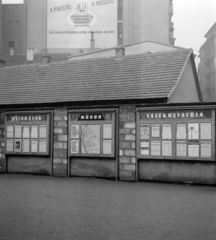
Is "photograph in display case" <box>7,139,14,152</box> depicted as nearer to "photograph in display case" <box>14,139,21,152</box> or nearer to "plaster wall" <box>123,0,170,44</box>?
"photograph in display case" <box>14,139,21,152</box>

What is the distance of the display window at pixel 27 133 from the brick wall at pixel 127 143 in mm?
3074

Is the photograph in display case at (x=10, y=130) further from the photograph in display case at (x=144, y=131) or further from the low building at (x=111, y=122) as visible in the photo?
the photograph in display case at (x=144, y=131)

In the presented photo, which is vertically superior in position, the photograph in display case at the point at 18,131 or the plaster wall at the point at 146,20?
the plaster wall at the point at 146,20

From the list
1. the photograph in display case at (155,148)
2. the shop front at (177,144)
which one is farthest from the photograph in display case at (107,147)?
the photograph in display case at (155,148)

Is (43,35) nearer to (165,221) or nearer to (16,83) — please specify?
(16,83)

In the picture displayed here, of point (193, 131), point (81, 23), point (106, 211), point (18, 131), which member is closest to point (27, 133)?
point (18, 131)

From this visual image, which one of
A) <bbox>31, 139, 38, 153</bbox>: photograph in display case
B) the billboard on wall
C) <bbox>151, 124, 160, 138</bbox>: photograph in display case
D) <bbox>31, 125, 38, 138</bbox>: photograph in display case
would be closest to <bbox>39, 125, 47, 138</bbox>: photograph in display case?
<bbox>31, 125, 38, 138</bbox>: photograph in display case

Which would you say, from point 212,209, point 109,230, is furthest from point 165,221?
point 212,209

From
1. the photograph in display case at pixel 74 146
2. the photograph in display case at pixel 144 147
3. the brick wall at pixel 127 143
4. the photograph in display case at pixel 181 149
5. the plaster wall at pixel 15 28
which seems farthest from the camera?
the plaster wall at pixel 15 28

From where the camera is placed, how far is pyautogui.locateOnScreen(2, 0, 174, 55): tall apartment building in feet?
166

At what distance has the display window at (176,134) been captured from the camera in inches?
504

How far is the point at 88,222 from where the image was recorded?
24.3 feet

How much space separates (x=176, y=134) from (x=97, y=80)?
4.48 m

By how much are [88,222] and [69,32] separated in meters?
46.4
